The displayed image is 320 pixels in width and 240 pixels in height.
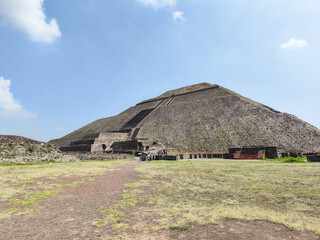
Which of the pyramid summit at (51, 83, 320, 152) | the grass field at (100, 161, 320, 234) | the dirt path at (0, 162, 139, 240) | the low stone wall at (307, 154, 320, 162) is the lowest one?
the dirt path at (0, 162, 139, 240)

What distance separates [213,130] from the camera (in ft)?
137

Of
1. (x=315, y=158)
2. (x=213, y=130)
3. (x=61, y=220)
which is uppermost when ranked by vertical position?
(x=213, y=130)

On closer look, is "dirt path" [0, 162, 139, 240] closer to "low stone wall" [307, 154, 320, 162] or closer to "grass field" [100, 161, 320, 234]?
"grass field" [100, 161, 320, 234]

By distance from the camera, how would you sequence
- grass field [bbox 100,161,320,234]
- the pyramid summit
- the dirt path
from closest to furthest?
the dirt path, grass field [bbox 100,161,320,234], the pyramid summit

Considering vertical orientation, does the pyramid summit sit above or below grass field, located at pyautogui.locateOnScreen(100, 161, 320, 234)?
above

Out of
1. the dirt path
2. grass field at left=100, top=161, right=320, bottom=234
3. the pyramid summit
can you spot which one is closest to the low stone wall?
grass field at left=100, top=161, right=320, bottom=234

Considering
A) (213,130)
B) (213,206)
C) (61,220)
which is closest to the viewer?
(61,220)

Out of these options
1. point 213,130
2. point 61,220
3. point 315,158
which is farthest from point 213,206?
point 213,130

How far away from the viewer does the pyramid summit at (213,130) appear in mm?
34188

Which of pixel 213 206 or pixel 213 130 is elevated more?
pixel 213 130

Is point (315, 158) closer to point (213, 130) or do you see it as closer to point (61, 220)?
point (61, 220)

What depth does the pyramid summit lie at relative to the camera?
3419 cm

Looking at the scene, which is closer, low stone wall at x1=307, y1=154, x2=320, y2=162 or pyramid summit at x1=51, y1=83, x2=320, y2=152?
low stone wall at x1=307, y1=154, x2=320, y2=162

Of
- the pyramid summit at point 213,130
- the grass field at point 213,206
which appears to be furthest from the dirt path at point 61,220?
the pyramid summit at point 213,130
